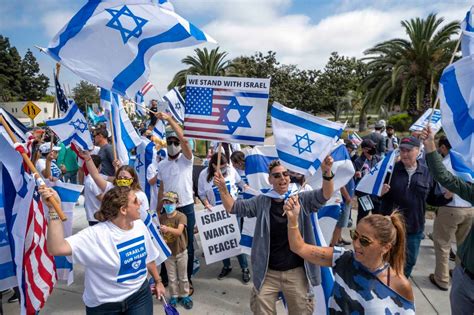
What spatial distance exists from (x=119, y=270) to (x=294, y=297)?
1559 mm

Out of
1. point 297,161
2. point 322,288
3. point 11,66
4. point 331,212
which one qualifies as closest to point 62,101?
point 297,161

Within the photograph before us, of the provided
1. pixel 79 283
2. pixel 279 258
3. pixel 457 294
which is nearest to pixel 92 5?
pixel 279 258

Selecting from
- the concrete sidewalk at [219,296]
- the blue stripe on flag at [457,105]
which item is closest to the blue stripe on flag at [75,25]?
the concrete sidewalk at [219,296]

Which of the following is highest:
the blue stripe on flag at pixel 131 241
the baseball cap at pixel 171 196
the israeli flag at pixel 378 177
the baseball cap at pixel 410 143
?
the baseball cap at pixel 410 143

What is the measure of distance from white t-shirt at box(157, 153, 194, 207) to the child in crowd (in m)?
0.27

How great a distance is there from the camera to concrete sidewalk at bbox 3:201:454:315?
430 cm

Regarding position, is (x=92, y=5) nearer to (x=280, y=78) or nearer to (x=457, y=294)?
(x=457, y=294)

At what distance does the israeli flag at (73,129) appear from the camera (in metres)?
4.38

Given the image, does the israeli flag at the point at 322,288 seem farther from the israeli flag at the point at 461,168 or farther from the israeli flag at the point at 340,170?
the israeli flag at the point at 461,168

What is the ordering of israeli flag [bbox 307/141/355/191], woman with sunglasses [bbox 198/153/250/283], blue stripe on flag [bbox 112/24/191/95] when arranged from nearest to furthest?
blue stripe on flag [bbox 112/24/191/95] → israeli flag [bbox 307/141/355/191] → woman with sunglasses [bbox 198/153/250/283]

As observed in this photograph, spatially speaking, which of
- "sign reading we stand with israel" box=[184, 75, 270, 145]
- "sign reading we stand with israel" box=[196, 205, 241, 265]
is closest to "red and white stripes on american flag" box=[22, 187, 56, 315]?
"sign reading we stand with israel" box=[184, 75, 270, 145]

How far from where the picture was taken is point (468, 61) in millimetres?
2850

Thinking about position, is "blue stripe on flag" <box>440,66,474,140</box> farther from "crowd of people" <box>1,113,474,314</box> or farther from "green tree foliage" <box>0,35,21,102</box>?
"green tree foliage" <box>0,35,21,102</box>

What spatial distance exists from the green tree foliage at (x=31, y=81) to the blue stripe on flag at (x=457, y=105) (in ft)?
250
